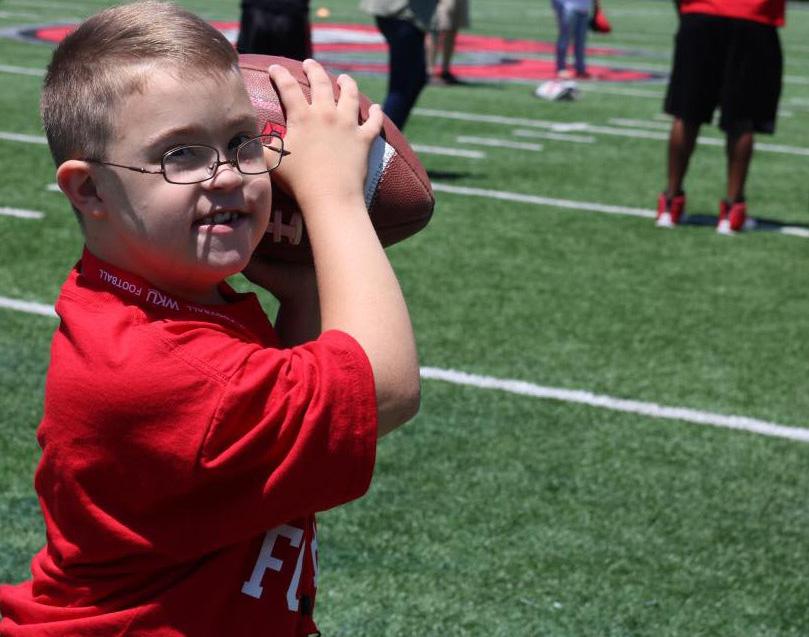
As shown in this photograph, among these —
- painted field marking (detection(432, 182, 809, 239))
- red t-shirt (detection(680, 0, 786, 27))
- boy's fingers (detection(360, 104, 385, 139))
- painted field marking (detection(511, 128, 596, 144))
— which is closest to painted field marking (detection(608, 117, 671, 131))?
painted field marking (detection(511, 128, 596, 144))

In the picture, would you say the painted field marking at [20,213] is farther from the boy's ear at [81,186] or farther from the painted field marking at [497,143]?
the boy's ear at [81,186]

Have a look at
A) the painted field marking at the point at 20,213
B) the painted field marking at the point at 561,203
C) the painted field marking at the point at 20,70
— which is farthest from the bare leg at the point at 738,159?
the painted field marking at the point at 20,70

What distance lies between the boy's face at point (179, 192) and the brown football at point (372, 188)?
0.43ft

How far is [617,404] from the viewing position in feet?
15.1

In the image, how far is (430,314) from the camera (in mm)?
5602

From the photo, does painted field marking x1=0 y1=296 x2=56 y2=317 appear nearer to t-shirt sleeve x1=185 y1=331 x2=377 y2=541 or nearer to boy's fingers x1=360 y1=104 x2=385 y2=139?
boy's fingers x1=360 y1=104 x2=385 y2=139

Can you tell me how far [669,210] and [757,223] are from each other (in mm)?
593

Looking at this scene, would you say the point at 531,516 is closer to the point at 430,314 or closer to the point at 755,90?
the point at 430,314

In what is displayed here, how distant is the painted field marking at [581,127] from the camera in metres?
10.9

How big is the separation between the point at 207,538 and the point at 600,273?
5018mm

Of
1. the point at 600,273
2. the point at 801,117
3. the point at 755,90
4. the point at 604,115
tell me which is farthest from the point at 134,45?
the point at 801,117

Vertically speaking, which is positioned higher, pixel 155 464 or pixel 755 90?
pixel 155 464

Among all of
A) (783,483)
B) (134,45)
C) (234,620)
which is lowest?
(783,483)

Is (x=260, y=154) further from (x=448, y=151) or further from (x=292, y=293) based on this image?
(x=448, y=151)
